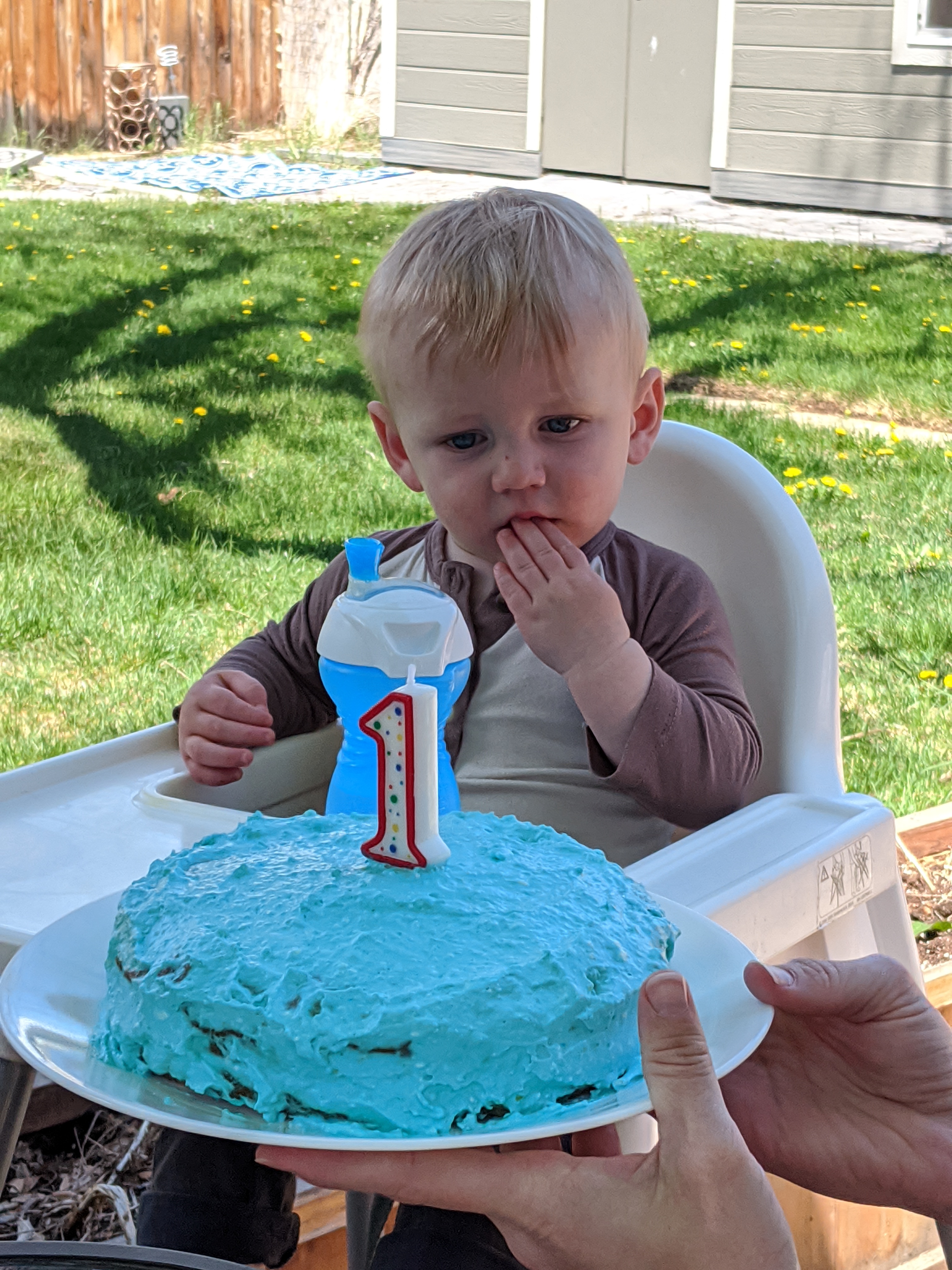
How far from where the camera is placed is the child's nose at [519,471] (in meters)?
1.29

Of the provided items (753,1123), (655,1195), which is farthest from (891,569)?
(655,1195)

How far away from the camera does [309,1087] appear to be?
2.32ft

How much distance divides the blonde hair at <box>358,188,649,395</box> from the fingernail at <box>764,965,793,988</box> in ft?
2.05

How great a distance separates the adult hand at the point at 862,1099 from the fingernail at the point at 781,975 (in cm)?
10

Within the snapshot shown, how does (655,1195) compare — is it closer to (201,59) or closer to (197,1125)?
(197,1125)

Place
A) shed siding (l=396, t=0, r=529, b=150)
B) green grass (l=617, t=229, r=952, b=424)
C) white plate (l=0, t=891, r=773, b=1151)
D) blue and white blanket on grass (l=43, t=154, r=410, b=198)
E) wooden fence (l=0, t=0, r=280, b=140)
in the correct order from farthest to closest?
wooden fence (l=0, t=0, r=280, b=140)
shed siding (l=396, t=0, r=529, b=150)
blue and white blanket on grass (l=43, t=154, r=410, b=198)
green grass (l=617, t=229, r=952, b=424)
white plate (l=0, t=891, r=773, b=1151)

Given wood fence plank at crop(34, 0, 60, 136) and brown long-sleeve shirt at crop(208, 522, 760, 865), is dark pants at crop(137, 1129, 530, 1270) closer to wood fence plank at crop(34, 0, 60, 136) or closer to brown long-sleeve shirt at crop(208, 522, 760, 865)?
brown long-sleeve shirt at crop(208, 522, 760, 865)

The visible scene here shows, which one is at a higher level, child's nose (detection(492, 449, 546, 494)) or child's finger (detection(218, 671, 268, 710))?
child's nose (detection(492, 449, 546, 494))

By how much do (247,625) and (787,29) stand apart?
598cm

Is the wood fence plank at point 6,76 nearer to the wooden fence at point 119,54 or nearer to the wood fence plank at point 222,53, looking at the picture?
the wooden fence at point 119,54

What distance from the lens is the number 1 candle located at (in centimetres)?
76

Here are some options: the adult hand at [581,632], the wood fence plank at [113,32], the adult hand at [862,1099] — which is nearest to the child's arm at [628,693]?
the adult hand at [581,632]

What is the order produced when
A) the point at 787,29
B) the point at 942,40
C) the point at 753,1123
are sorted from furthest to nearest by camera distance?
the point at 787,29 < the point at 942,40 < the point at 753,1123

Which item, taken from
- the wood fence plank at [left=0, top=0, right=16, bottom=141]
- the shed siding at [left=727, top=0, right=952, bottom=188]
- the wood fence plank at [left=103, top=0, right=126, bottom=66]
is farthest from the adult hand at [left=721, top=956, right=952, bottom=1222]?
the wood fence plank at [left=103, top=0, right=126, bottom=66]
